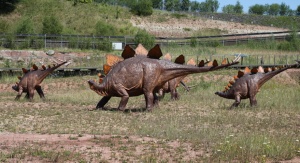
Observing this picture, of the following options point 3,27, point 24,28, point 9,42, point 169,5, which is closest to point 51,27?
point 24,28

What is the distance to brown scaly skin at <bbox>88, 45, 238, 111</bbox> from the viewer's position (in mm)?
13344

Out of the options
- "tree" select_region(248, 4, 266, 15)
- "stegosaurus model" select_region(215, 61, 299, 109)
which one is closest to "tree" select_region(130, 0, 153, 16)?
"stegosaurus model" select_region(215, 61, 299, 109)

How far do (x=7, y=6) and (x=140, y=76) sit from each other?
36112mm

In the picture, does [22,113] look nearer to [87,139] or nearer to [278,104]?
[87,139]

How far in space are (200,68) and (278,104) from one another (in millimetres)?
3855

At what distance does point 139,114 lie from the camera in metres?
13.1

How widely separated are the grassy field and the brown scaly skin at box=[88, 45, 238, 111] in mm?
565

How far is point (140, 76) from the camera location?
43.8 feet

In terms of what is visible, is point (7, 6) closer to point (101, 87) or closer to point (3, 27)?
point (3, 27)

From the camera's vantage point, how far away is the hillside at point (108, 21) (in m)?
44.6

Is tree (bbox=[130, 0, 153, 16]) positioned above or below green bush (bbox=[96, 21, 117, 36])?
above

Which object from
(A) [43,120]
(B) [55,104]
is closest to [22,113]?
(A) [43,120]

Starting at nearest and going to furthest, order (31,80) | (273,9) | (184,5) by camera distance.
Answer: (31,80), (184,5), (273,9)

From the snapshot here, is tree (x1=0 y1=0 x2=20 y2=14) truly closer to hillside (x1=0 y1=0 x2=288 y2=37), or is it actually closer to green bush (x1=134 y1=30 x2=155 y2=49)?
hillside (x1=0 y1=0 x2=288 y2=37)
